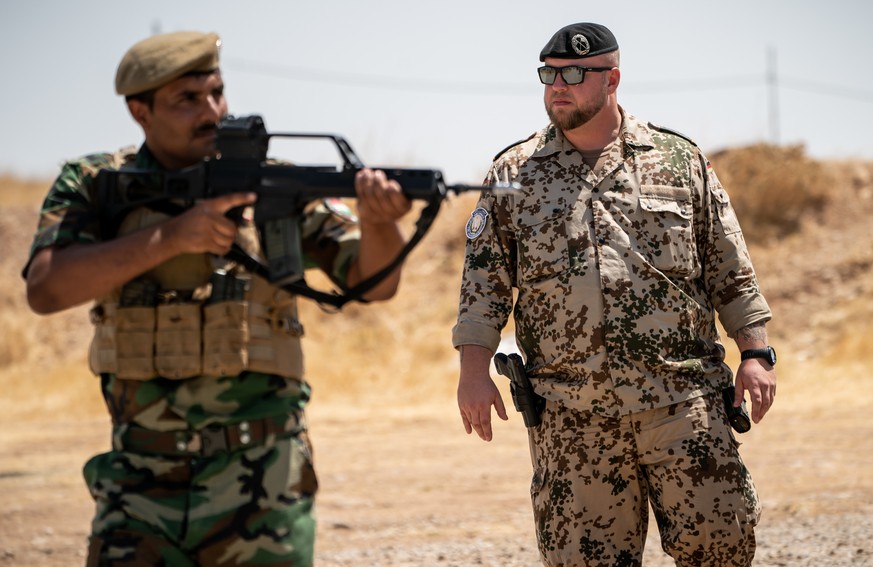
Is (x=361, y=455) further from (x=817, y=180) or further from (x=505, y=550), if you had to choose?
(x=817, y=180)

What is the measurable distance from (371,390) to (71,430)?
371 centimetres

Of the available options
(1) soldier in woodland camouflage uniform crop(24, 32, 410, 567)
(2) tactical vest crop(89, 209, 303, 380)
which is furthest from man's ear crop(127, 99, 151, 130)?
(2) tactical vest crop(89, 209, 303, 380)

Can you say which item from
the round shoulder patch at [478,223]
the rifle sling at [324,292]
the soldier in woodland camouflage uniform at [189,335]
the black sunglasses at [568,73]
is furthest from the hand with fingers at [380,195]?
the black sunglasses at [568,73]

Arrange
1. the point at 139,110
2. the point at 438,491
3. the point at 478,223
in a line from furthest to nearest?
the point at 438,491 → the point at 139,110 → the point at 478,223

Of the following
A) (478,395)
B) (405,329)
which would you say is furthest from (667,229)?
(405,329)

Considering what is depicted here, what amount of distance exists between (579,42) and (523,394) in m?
1.13

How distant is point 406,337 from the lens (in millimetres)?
16469

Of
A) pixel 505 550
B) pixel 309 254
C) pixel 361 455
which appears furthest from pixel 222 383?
pixel 361 455

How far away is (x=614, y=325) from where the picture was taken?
353cm

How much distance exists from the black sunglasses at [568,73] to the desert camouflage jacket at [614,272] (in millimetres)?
208

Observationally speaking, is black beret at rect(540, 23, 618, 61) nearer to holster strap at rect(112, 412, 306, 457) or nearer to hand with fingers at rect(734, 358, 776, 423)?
hand with fingers at rect(734, 358, 776, 423)

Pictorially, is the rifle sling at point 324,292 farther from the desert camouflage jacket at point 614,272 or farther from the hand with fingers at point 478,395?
the hand with fingers at point 478,395

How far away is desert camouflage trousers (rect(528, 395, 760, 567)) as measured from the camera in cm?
345

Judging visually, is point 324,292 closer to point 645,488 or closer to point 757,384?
point 645,488
